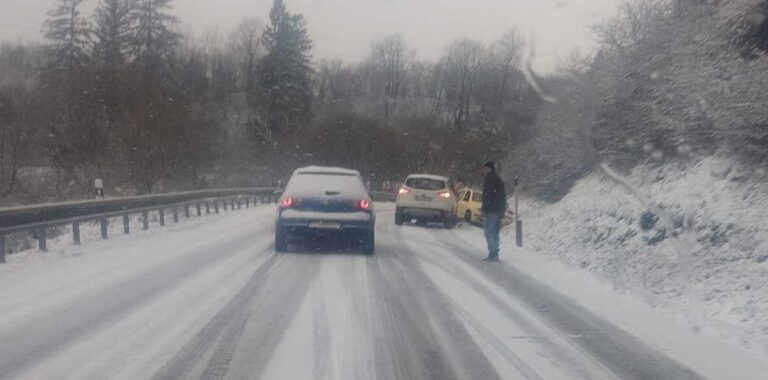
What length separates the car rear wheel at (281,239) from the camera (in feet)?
50.1

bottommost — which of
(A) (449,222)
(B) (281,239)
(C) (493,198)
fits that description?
(A) (449,222)

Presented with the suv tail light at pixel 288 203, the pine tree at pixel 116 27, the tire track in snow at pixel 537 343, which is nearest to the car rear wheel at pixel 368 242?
the suv tail light at pixel 288 203

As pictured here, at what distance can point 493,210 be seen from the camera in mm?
15625

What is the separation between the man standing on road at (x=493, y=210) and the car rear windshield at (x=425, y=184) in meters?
10.9

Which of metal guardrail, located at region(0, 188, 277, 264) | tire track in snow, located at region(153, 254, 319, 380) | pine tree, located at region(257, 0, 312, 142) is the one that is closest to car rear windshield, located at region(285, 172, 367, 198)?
metal guardrail, located at region(0, 188, 277, 264)

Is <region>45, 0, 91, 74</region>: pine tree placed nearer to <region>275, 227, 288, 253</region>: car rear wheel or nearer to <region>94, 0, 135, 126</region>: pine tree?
<region>94, 0, 135, 126</region>: pine tree

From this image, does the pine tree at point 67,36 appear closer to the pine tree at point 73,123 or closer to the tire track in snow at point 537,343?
the pine tree at point 73,123

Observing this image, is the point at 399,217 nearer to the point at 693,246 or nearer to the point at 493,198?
the point at 493,198

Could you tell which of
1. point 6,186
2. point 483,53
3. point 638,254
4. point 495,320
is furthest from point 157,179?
point 483,53

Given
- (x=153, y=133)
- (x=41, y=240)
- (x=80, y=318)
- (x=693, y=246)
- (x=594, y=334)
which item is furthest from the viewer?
(x=153, y=133)

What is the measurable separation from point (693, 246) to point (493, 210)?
4.32 m

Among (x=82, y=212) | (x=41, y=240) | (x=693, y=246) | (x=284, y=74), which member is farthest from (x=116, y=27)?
(x=693, y=246)

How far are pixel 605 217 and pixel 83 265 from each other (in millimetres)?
10495

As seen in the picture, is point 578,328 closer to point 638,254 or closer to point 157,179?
point 638,254
